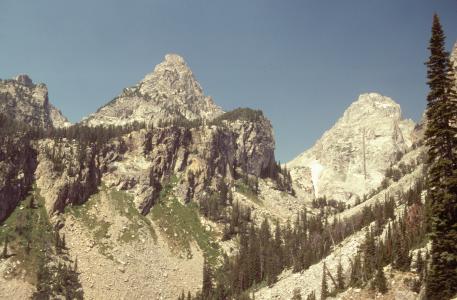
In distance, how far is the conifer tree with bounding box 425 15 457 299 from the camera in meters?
39.0

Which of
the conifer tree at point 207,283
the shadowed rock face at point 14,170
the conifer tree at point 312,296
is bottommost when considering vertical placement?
the conifer tree at point 312,296

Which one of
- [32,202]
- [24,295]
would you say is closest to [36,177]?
[32,202]

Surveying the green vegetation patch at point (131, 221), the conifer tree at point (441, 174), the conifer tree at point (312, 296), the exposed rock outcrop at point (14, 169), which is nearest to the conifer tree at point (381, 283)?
the conifer tree at point (312, 296)

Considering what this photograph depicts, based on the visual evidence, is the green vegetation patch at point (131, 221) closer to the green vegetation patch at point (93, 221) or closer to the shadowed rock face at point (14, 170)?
the green vegetation patch at point (93, 221)

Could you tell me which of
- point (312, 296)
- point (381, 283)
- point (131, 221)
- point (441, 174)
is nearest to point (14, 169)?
point (131, 221)

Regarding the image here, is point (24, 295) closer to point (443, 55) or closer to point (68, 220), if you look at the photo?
point (68, 220)

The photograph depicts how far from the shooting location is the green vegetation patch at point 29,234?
143m

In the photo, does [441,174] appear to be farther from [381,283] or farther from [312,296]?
[312,296]

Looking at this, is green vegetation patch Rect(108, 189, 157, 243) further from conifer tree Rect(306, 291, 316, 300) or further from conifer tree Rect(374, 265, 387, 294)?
conifer tree Rect(374, 265, 387, 294)

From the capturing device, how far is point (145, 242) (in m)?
178

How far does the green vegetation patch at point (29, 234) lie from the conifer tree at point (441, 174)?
5063 inches

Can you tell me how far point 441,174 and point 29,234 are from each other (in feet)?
494

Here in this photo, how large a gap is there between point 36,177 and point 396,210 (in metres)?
148

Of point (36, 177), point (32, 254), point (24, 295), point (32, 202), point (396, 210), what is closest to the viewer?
point (24, 295)
